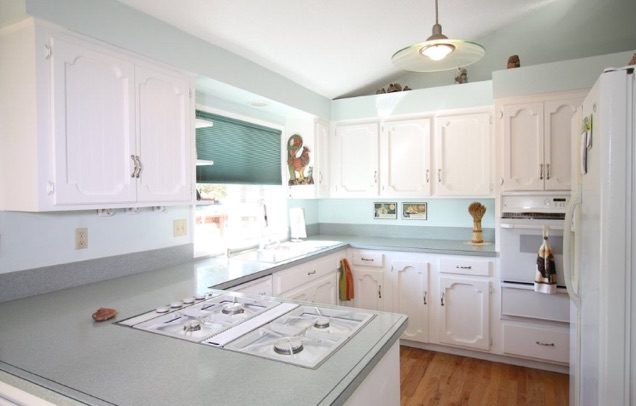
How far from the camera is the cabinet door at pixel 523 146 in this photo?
2.87m

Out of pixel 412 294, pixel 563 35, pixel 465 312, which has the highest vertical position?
pixel 563 35

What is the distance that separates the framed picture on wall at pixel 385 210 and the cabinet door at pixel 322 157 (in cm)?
53

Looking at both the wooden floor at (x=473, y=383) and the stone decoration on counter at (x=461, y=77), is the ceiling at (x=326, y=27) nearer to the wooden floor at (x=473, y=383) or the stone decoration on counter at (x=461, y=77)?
the stone decoration on counter at (x=461, y=77)

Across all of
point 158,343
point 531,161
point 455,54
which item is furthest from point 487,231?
point 158,343

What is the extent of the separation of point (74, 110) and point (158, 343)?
3.51 feet

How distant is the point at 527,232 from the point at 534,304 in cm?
52

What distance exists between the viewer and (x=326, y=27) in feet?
8.89

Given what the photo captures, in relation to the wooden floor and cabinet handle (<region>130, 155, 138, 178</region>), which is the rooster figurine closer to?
the wooden floor

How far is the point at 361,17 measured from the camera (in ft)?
8.87

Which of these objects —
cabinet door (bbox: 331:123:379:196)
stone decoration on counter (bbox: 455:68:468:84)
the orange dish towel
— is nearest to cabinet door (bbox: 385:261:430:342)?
the orange dish towel

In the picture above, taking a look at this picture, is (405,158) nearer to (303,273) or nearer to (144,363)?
(303,273)

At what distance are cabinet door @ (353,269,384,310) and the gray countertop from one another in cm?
192

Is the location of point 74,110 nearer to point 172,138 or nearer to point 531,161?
point 172,138

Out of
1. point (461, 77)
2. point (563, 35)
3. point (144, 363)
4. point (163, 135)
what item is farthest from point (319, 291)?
point (563, 35)
